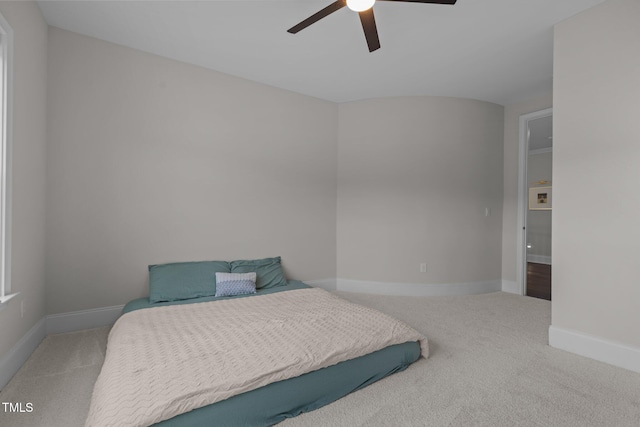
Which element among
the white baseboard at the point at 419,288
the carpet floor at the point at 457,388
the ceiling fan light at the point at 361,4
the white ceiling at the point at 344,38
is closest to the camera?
the carpet floor at the point at 457,388

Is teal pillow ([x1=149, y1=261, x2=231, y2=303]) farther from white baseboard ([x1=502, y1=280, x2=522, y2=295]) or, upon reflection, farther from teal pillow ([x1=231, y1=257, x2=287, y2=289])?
white baseboard ([x1=502, y1=280, x2=522, y2=295])

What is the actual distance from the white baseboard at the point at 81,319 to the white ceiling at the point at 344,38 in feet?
8.48

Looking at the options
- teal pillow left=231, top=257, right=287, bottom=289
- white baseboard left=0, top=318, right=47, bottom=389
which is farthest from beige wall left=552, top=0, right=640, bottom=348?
white baseboard left=0, top=318, right=47, bottom=389

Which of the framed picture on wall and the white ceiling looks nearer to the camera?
the white ceiling

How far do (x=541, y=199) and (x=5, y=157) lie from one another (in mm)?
8244

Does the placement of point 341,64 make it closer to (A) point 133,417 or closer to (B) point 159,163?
(B) point 159,163

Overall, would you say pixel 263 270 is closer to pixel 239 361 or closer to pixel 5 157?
pixel 239 361

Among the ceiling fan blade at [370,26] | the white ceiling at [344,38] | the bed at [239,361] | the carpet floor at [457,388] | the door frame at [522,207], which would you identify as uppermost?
the white ceiling at [344,38]

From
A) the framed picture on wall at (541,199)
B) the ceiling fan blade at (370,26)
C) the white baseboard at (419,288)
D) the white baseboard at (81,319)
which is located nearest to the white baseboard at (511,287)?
the white baseboard at (419,288)

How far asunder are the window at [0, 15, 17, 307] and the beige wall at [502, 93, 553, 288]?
17.7 feet

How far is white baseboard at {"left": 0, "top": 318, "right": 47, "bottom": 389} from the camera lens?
1907 millimetres

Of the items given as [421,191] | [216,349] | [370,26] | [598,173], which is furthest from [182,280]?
[598,173]

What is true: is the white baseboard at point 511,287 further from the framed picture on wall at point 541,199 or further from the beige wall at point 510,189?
the framed picture on wall at point 541,199

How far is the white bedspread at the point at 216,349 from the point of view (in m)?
1.40
